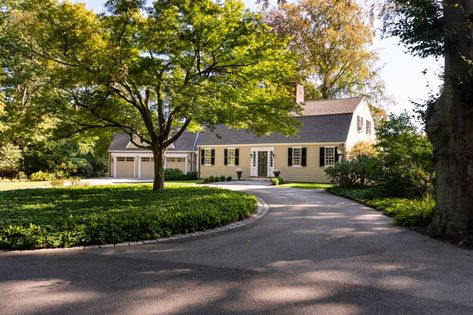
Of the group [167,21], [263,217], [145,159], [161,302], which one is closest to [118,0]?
[167,21]

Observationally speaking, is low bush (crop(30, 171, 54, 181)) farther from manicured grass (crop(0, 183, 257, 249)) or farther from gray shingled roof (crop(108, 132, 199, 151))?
manicured grass (crop(0, 183, 257, 249))

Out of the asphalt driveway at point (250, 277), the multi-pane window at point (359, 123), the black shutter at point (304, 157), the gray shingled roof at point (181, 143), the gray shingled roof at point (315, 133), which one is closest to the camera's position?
the asphalt driveway at point (250, 277)

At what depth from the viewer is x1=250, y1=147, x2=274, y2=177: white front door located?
2766cm

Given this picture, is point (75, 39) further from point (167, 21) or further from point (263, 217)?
point (263, 217)

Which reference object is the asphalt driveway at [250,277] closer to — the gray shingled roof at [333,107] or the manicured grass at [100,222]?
the manicured grass at [100,222]

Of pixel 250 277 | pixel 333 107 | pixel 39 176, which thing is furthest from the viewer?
pixel 333 107

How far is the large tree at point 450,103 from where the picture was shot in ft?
24.3

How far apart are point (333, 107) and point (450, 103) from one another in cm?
2025

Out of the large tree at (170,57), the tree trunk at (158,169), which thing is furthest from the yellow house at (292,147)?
the large tree at (170,57)

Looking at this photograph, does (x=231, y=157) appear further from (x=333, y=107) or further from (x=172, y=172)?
(x=333, y=107)

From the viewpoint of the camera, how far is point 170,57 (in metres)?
13.0

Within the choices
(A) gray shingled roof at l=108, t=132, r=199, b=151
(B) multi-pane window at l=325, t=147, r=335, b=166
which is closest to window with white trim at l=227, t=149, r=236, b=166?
(A) gray shingled roof at l=108, t=132, r=199, b=151

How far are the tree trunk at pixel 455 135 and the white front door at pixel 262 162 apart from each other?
19781mm

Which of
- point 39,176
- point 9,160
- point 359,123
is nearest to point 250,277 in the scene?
point 359,123
